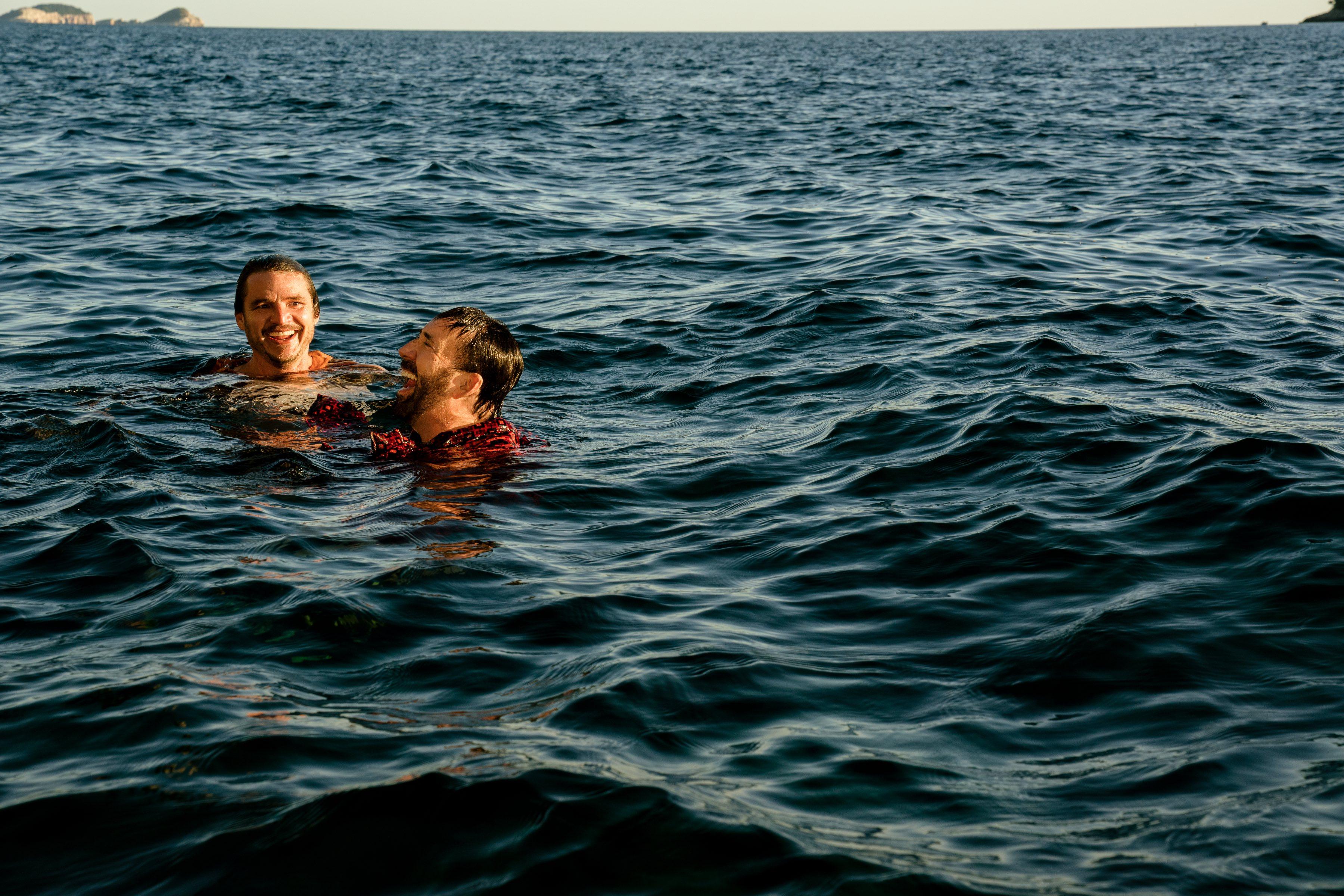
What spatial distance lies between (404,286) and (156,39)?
115m

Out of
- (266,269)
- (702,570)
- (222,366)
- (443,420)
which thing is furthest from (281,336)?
(702,570)

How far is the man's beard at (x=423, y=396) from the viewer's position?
7391 millimetres

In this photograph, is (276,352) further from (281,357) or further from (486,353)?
(486,353)

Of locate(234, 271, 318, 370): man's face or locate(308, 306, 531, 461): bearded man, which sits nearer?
locate(308, 306, 531, 461): bearded man

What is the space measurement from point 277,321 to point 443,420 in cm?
199

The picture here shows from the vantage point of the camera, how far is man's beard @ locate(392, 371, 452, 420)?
739 centimetres

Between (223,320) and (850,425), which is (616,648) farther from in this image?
(223,320)

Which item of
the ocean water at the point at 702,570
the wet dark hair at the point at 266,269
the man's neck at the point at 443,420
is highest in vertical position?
the wet dark hair at the point at 266,269

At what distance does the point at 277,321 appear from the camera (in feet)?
28.2

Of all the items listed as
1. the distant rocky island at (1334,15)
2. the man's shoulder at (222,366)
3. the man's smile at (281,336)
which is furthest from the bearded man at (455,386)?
the distant rocky island at (1334,15)

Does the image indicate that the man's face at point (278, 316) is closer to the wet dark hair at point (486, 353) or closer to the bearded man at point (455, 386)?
the bearded man at point (455, 386)

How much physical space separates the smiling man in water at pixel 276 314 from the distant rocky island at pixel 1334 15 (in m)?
207

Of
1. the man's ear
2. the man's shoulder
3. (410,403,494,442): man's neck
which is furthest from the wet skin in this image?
the man's ear

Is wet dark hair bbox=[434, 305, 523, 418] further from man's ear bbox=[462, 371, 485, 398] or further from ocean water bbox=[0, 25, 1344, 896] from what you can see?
ocean water bbox=[0, 25, 1344, 896]
